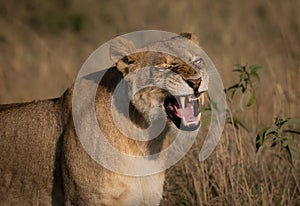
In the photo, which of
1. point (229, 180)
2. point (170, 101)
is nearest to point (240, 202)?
point (229, 180)

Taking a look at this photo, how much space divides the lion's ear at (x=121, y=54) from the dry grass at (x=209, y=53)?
108 centimetres

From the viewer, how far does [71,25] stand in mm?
11680

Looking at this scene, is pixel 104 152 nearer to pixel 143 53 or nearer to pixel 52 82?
pixel 143 53

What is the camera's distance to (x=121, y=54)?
13.6 ft

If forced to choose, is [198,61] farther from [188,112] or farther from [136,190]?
[136,190]

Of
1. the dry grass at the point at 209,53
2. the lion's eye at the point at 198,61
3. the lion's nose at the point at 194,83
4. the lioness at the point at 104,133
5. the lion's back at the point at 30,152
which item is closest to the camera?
the lion's nose at the point at 194,83

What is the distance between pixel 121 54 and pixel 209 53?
4.78 m

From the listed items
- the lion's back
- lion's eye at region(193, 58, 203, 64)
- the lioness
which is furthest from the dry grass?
the lion's back

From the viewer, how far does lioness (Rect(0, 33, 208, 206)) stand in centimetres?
408

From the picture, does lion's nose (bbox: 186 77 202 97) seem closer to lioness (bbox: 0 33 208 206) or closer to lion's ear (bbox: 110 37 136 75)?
lioness (bbox: 0 33 208 206)

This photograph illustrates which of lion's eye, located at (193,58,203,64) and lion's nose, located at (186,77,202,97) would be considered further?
lion's eye, located at (193,58,203,64)

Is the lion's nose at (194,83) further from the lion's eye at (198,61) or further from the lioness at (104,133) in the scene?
the lion's eye at (198,61)

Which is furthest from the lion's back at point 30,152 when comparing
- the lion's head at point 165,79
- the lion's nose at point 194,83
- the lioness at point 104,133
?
the lion's nose at point 194,83

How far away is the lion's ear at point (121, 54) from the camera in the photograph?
416cm
